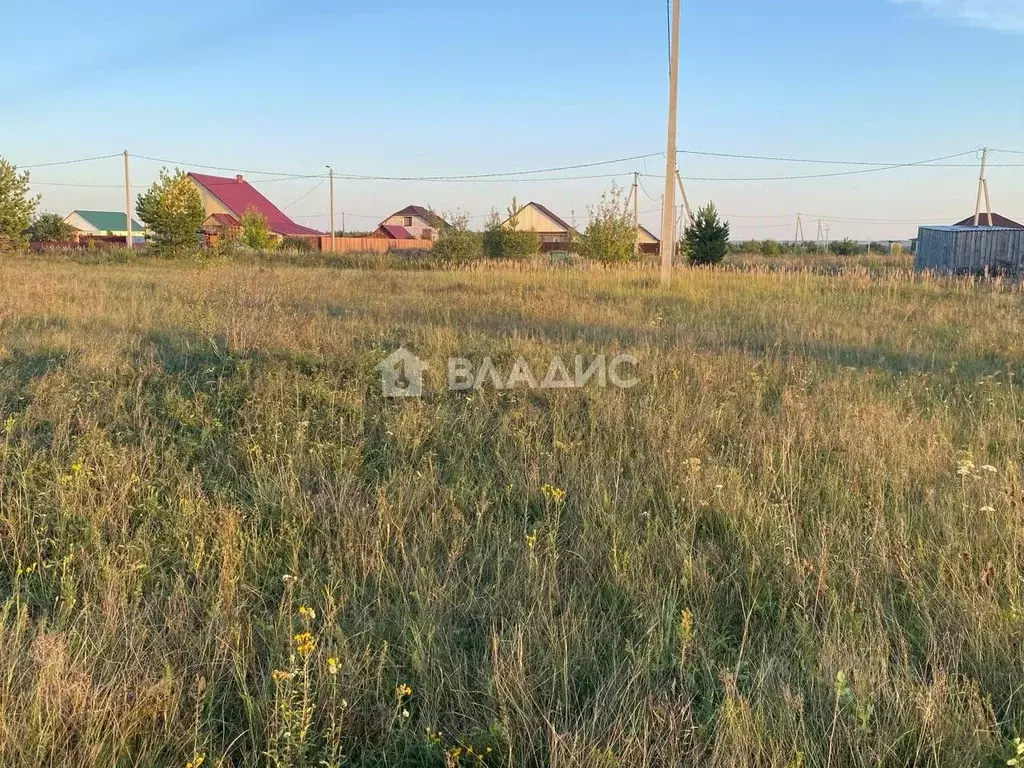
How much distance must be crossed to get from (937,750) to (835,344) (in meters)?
6.04

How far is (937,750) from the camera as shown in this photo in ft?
4.96

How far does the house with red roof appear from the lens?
49875 mm

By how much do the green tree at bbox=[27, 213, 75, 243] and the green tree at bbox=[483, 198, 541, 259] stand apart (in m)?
28.2

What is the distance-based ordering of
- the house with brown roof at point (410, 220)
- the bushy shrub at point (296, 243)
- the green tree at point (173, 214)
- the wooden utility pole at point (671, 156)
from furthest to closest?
1. the house with brown roof at point (410, 220)
2. the bushy shrub at point (296, 243)
3. the green tree at point (173, 214)
4. the wooden utility pole at point (671, 156)

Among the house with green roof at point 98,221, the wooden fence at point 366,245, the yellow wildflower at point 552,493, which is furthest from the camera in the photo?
the house with green roof at point 98,221

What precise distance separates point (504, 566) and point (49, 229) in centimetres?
4853

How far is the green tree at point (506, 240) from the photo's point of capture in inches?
1155

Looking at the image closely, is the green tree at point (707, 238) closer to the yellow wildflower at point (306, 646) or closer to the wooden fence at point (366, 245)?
the wooden fence at point (366, 245)

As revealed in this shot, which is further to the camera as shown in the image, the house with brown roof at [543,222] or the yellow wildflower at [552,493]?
the house with brown roof at [543,222]

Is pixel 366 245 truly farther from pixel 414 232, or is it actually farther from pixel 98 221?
pixel 98 221

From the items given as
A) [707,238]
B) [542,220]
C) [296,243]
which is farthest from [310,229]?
[707,238]

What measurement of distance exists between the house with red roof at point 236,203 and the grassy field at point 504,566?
152ft

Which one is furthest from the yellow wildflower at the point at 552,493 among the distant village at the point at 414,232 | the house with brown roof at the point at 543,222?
the house with brown roof at the point at 543,222

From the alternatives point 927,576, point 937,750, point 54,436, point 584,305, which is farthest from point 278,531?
point 584,305
